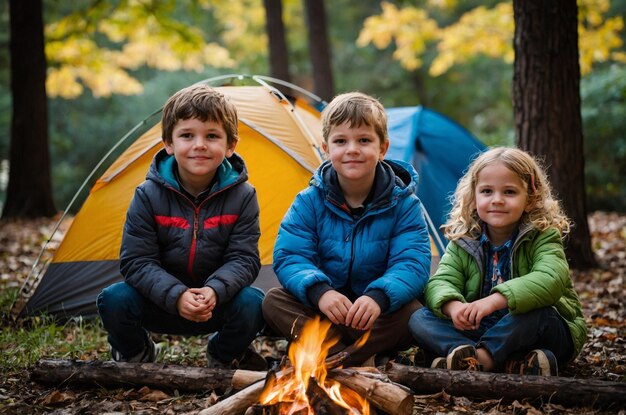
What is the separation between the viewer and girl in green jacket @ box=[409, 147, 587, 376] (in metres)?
2.91

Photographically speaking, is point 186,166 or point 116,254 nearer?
point 186,166

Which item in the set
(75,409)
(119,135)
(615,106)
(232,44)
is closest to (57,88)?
(119,135)

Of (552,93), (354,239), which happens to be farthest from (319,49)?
(354,239)

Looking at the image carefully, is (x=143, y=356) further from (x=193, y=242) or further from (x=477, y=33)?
(x=477, y=33)

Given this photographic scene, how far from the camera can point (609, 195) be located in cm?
962

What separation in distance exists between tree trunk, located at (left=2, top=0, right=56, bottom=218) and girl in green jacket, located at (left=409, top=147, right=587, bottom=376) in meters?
7.50

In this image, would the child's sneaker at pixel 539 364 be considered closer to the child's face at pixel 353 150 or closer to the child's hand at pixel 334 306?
the child's hand at pixel 334 306

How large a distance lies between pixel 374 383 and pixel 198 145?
153 centimetres

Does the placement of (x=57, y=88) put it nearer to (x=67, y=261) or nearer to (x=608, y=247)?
(x=67, y=261)

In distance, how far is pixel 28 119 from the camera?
920cm

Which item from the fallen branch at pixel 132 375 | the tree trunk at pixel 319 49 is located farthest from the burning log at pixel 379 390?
the tree trunk at pixel 319 49

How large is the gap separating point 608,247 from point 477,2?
12044 millimetres

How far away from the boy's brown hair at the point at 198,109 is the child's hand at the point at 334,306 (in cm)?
108

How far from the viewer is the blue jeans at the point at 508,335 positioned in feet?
9.58
